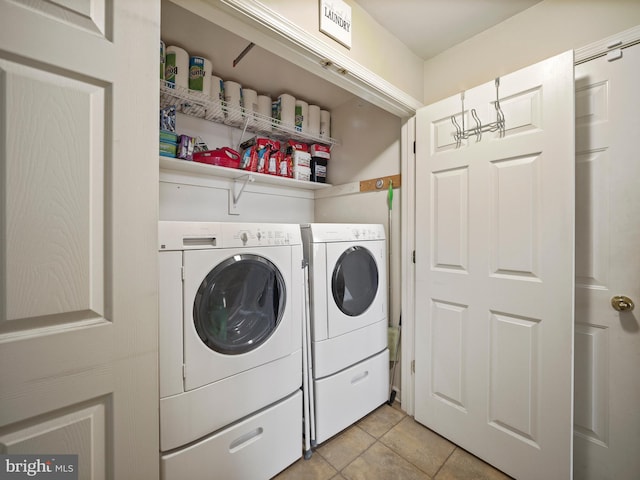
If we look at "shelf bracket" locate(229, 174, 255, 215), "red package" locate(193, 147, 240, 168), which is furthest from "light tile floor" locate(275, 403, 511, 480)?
"red package" locate(193, 147, 240, 168)

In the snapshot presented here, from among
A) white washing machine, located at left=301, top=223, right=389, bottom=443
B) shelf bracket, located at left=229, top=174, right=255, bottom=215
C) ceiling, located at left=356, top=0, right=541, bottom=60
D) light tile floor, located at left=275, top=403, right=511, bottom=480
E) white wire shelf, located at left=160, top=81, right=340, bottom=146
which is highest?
ceiling, located at left=356, top=0, right=541, bottom=60

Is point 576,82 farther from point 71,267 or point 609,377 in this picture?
point 71,267

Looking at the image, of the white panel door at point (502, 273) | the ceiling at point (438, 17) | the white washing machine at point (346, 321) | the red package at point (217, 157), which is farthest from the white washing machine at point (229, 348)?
the ceiling at point (438, 17)

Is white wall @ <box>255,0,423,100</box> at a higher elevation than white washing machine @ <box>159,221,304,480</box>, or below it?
higher

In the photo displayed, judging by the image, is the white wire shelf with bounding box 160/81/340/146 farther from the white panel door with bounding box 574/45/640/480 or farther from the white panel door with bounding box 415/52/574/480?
the white panel door with bounding box 574/45/640/480

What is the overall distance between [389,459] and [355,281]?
3.19ft

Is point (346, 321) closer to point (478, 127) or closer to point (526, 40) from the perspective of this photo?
point (478, 127)

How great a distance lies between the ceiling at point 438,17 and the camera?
55.6 inches

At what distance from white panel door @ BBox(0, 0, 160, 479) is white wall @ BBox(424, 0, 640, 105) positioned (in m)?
1.74

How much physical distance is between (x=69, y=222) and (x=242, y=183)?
1.42 metres

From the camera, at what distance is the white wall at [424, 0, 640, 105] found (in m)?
1.23

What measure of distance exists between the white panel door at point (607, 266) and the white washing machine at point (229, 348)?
1388mm

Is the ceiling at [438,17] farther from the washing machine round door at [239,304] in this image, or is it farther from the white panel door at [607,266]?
the washing machine round door at [239,304]

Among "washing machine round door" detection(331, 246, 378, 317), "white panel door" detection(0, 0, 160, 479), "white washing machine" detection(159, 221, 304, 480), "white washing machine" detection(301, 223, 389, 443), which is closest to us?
"white panel door" detection(0, 0, 160, 479)
